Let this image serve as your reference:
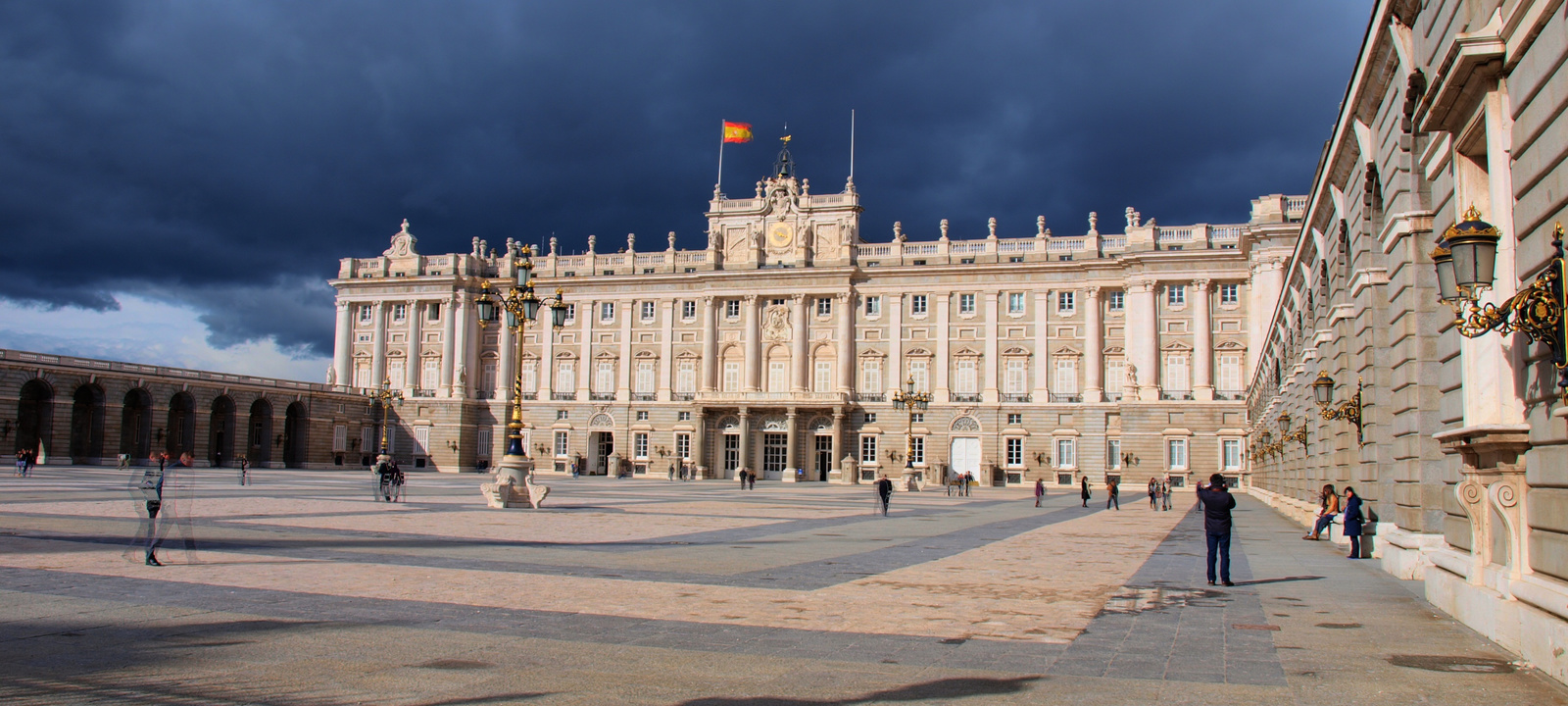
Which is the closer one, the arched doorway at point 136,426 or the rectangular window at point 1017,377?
the arched doorway at point 136,426

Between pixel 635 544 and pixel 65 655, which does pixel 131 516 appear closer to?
pixel 635 544

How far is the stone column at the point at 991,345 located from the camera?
6725cm

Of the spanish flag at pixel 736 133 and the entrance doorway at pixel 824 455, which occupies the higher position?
the spanish flag at pixel 736 133

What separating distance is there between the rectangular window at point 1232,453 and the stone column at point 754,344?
29.0 meters

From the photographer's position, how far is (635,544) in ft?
57.8

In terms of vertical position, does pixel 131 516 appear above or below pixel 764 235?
below

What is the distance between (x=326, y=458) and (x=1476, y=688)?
76.8 meters

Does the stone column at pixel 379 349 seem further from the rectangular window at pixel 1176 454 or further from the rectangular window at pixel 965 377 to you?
the rectangular window at pixel 1176 454

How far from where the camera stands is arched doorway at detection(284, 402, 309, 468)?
2876 inches

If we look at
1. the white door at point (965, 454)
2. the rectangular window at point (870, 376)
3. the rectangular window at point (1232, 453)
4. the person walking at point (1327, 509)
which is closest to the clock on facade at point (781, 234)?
the rectangular window at point (870, 376)

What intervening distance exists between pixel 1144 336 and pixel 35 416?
6191 cm

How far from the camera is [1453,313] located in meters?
9.66

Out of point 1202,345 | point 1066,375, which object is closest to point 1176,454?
point 1202,345

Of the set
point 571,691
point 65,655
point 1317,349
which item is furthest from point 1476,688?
point 1317,349
